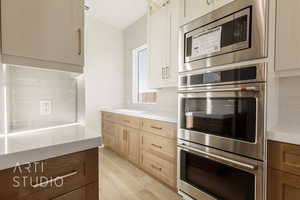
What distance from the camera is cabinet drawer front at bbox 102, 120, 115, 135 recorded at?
367 cm

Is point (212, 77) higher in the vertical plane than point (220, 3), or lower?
lower

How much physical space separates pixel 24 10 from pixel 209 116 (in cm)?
148

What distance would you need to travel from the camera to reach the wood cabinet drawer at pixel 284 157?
107cm

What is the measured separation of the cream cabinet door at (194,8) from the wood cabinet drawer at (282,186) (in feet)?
4.60

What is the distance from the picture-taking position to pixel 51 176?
770 millimetres

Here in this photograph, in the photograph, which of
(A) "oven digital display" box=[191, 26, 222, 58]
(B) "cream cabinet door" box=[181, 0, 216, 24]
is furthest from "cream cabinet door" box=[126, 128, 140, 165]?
(B) "cream cabinet door" box=[181, 0, 216, 24]

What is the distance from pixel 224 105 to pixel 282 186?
0.65m

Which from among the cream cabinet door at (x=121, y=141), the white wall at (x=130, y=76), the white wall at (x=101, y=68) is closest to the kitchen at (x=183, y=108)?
the white wall at (x=130, y=76)

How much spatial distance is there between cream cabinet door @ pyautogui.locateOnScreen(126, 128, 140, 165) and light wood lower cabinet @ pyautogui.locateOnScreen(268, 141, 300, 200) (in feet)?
6.21

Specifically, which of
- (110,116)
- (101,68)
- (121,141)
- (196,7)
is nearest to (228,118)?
(196,7)

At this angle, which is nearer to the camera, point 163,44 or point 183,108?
point 183,108

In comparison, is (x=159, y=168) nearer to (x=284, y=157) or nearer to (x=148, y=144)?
(x=148, y=144)

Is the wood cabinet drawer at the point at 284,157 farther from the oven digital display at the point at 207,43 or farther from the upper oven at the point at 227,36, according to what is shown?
the oven digital display at the point at 207,43

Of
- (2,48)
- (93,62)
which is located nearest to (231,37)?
(2,48)
